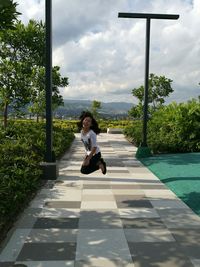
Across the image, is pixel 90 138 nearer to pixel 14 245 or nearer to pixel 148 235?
pixel 148 235

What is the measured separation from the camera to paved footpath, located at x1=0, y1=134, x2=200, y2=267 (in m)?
4.73

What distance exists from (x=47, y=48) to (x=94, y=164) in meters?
3.55

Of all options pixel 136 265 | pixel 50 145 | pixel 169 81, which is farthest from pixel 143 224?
pixel 169 81

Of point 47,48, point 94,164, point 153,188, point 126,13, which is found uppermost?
point 126,13

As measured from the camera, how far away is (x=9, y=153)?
1062 cm

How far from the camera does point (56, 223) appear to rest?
6219mm

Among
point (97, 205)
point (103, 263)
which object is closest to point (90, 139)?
point (97, 205)

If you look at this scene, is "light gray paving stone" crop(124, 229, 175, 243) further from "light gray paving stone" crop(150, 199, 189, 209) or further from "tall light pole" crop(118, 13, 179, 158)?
"tall light pole" crop(118, 13, 179, 158)

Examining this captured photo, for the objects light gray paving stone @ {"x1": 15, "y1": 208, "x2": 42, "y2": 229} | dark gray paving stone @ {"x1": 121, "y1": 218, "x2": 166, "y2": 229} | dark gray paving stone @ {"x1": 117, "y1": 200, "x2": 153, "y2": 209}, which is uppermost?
dark gray paving stone @ {"x1": 121, "y1": 218, "x2": 166, "y2": 229}

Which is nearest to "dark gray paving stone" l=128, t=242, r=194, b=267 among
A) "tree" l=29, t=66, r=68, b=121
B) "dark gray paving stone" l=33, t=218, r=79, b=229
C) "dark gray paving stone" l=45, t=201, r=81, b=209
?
"dark gray paving stone" l=33, t=218, r=79, b=229

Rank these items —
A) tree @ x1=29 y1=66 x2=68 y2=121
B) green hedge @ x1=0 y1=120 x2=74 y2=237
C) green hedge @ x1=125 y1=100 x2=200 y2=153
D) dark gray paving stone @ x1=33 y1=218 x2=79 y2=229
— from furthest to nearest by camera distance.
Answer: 1. tree @ x1=29 y1=66 x2=68 y2=121
2. green hedge @ x1=125 y1=100 x2=200 y2=153
3. green hedge @ x1=0 y1=120 x2=74 y2=237
4. dark gray paving stone @ x1=33 y1=218 x2=79 y2=229

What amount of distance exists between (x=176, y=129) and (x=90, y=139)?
Answer: 33.8ft

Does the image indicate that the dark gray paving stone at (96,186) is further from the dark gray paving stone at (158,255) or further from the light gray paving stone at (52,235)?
the dark gray paving stone at (158,255)

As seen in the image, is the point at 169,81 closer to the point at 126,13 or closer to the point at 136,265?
the point at 126,13
